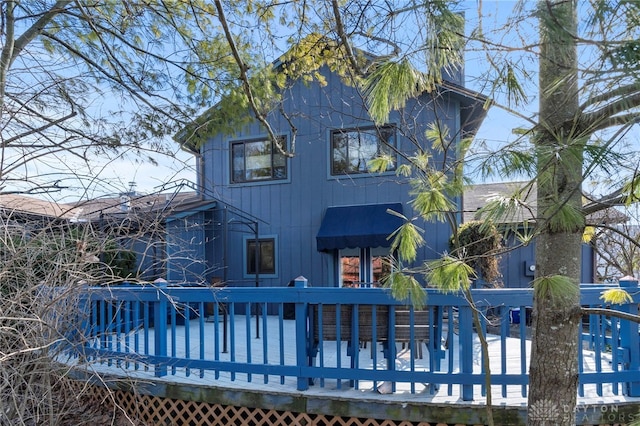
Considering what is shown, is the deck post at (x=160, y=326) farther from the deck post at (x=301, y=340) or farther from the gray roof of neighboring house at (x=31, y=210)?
the deck post at (x=301, y=340)

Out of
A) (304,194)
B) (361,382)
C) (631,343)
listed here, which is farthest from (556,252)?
(304,194)

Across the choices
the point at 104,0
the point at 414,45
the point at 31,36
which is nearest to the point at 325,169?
the point at 104,0

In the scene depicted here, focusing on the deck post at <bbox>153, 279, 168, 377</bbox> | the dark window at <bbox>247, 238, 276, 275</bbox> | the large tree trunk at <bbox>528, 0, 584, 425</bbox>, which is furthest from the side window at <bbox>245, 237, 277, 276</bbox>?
the large tree trunk at <bbox>528, 0, 584, 425</bbox>

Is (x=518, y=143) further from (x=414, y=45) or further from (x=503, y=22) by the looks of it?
(x=414, y=45)

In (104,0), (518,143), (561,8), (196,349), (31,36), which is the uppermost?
(104,0)

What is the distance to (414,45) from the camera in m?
2.26

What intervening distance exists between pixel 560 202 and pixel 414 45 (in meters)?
1.13

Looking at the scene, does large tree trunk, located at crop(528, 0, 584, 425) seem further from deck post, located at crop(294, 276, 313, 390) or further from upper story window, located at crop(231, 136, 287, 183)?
upper story window, located at crop(231, 136, 287, 183)

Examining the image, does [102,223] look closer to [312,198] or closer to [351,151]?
[312,198]

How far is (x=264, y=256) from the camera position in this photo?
10328mm

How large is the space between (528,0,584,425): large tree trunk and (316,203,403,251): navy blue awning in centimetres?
617

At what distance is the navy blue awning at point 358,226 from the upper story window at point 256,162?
6.02 ft

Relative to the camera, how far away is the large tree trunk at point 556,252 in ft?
6.17

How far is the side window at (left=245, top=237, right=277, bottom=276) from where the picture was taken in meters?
10.2
